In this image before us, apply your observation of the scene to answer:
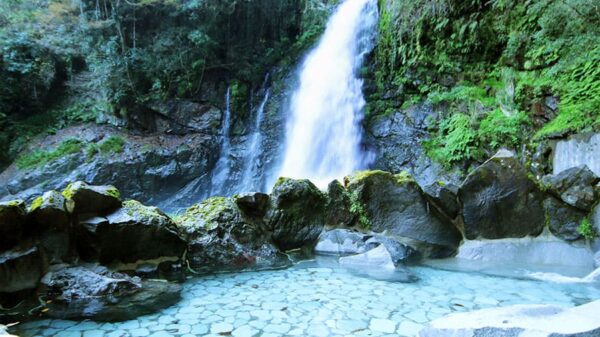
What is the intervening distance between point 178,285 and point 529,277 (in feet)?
13.3

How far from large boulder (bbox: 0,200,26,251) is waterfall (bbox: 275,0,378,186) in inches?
282

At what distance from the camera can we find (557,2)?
7.31 metres

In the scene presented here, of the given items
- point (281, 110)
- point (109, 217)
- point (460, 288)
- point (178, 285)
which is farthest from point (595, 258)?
point (281, 110)

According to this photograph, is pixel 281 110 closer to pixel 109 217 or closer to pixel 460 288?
pixel 109 217

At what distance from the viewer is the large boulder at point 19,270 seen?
3713mm

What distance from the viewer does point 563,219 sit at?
525 cm

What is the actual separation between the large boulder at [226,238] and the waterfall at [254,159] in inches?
227

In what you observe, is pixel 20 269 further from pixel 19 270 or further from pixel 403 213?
pixel 403 213

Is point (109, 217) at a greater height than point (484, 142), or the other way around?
point (484, 142)

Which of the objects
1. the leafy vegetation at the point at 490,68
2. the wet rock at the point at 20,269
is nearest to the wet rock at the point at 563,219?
the leafy vegetation at the point at 490,68

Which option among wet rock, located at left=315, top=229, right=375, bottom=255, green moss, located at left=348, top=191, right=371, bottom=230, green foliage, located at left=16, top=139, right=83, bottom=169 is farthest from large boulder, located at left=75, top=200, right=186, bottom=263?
green foliage, located at left=16, top=139, right=83, bottom=169

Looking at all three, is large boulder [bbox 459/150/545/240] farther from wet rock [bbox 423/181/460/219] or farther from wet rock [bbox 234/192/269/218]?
wet rock [bbox 234/192/269/218]

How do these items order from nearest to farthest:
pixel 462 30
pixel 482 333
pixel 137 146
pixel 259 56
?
pixel 482 333
pixel 462 30
pixel 137 146
pixel 259 56

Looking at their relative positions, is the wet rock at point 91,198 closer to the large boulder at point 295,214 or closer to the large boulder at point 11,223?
the large boulder at point 11,223
